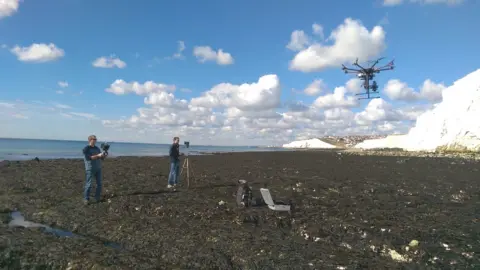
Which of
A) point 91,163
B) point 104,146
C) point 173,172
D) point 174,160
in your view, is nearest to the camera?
point 104,146

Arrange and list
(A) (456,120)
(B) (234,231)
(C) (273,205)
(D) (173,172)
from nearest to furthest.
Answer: (B) (234,231) < (C) (273,205) < (D) (173,172) < (A) (456,120)

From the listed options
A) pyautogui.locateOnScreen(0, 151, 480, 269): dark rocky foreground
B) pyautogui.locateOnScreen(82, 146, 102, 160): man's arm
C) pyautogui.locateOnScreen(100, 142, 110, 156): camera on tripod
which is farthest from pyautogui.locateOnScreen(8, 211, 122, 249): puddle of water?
pyautogui.locateOnScreen(100, 142, 110, 156): camera on tripod

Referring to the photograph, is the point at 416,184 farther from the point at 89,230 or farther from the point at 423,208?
the point at 89,230

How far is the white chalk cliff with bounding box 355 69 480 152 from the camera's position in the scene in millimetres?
56594

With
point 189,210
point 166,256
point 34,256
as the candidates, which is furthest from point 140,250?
point 189,210

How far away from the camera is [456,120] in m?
60.6

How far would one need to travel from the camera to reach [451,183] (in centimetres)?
2053

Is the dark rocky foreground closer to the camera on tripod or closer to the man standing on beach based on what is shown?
the man standing on beach

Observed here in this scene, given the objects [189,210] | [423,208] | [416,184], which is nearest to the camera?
[189,210]

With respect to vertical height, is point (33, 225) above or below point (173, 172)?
below

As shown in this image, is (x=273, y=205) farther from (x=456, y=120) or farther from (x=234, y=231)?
(x=456, y=120)

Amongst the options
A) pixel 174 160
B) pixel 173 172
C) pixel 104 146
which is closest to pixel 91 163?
pixel 104 146

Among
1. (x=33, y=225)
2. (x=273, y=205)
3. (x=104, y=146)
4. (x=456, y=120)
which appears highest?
(x=456, y=120)

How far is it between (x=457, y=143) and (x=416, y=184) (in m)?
48.6
